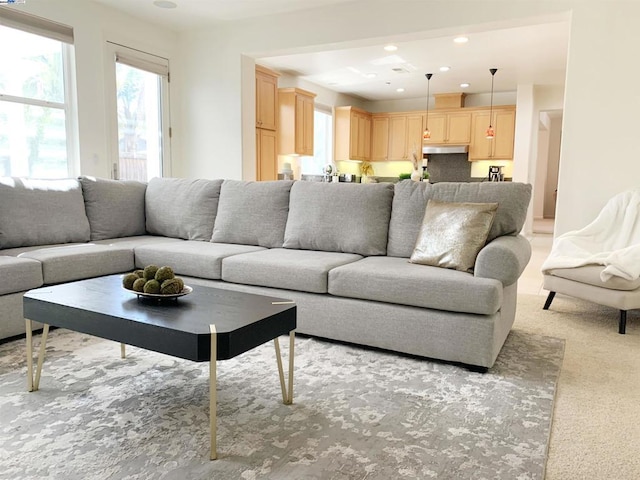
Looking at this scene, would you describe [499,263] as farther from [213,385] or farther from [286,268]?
[213,385]

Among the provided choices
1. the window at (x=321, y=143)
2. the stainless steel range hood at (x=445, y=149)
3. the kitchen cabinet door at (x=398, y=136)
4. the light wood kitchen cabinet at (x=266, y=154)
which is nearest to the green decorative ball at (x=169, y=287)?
the light wood kitchen cabinet at (x=266, y=154)

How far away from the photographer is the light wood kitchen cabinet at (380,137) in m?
10.1

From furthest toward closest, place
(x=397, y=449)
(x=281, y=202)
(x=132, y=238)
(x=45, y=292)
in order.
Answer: (x=132, y=238) → (x=281, y=202) → (x=45, y=292) → (x=397, y=449)

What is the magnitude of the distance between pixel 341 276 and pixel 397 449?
1.18 m

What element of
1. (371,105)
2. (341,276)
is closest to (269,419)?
(341,276)

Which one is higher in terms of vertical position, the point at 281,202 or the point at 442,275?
the point at 281,202

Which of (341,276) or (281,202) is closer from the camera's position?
(341,276)

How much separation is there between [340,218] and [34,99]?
3.21m

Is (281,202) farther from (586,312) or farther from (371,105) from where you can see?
(371,105)

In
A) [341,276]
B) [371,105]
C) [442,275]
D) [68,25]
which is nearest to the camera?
[442,275]

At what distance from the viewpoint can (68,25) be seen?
4.61 meters

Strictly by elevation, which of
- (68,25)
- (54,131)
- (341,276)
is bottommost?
(341,276)

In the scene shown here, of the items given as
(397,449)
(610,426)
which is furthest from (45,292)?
(610,426)

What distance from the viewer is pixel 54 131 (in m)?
4.67
